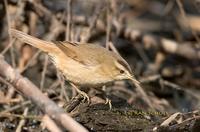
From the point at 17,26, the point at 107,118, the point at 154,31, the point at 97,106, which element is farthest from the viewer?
the point at 154,31

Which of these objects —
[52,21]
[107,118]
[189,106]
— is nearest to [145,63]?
[189,106]

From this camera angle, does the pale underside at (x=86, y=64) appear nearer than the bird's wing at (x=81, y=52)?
Yes

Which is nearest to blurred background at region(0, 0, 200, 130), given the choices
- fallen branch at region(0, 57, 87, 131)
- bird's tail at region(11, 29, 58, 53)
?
bird's tail at region(11, 29, 58, 53)

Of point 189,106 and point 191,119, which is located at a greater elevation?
point 189,106

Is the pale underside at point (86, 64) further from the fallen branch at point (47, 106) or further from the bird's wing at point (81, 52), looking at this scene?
the fallen branch at point (47, 106)

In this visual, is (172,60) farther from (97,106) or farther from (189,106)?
(97,106)

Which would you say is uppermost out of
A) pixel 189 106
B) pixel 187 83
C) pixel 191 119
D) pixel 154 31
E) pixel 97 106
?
pixel 154 31

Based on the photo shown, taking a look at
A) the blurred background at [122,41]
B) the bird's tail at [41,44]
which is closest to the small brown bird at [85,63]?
the bird's tail at [41,44]

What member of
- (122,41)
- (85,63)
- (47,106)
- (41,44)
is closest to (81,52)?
(85,63)

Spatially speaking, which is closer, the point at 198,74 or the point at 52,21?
the point at 52,21
